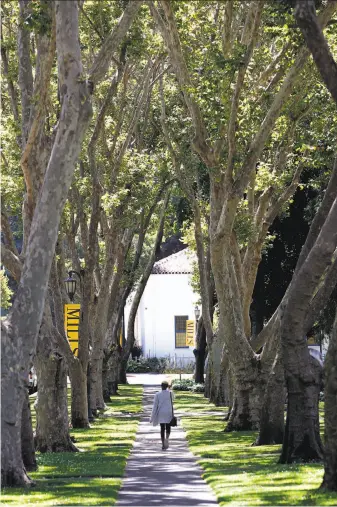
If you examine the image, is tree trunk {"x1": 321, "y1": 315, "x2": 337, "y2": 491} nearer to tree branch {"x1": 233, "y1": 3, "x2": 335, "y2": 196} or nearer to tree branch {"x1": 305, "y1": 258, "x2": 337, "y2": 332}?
tree branch {"x1": 305, "y1": 258, "x2": 337, "y2": 332}

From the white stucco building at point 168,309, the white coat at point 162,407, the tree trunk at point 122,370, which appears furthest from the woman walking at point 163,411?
the white stucco building at point 168,309

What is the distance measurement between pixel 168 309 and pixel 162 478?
68.4m

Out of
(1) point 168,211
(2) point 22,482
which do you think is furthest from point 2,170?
(1) point 168,211

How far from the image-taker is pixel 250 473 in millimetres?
18172

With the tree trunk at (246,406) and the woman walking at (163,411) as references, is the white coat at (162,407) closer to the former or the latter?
the woman walking at (163,411)

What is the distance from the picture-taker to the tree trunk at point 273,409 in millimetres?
22391

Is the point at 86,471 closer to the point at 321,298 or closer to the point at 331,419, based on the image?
the point at 321,298

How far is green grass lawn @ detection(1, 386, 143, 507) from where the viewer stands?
15.1 m

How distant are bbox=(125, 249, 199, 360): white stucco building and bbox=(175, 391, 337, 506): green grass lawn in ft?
188

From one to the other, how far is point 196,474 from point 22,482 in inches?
164

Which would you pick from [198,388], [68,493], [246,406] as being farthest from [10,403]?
[198,388]

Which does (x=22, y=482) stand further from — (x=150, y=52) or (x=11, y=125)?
(x=150, y=52)

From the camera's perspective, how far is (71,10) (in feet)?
48.2

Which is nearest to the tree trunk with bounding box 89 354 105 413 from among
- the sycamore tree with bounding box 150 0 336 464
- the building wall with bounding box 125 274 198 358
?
the sycamore tree with bounding box 150 0 336 464
